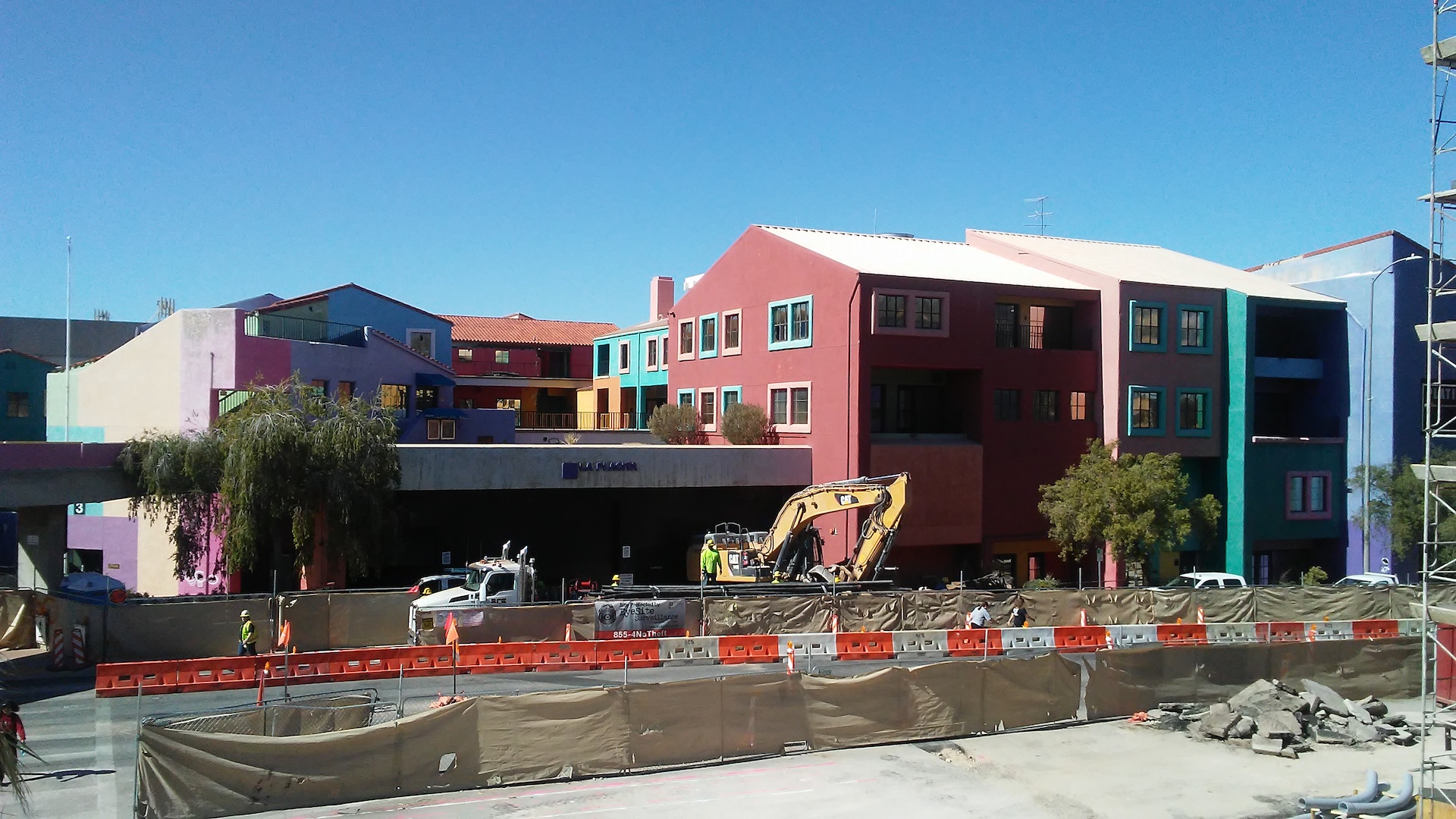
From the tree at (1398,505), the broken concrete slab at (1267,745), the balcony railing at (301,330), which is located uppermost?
the balcony railing at (301,330)

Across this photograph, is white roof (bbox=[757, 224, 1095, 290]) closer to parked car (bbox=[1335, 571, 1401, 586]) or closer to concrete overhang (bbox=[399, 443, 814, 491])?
concrete overhang (bbox=[399, 443, 814, 491])

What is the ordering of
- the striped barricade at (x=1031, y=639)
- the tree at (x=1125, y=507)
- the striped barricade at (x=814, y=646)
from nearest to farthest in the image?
the striped barricade at (x=814, y=646)
the striped barricade at (x=1031, y=639)
the tree at (x=1125, y=507)

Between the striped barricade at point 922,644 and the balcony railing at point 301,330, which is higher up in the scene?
the balcony railing at point 301,330

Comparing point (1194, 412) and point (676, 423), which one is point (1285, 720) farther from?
point (676, 423)

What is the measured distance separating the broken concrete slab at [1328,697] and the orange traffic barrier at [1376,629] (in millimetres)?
9894

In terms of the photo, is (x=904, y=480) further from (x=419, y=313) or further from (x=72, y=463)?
(x=419, y=313)

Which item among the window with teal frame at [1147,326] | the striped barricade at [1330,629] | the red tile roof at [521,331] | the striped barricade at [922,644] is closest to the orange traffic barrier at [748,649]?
the striped barricade at [922,644]

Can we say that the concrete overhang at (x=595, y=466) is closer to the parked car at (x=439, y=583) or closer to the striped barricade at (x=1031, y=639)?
the parked car at (x=439, y=583)

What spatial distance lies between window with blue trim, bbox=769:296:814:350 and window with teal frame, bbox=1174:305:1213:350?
598 inches

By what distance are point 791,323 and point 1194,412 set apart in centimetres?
1693

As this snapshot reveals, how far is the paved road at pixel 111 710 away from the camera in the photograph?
1638 cm

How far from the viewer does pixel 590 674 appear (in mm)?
25844

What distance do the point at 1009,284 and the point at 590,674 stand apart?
24.5 metres

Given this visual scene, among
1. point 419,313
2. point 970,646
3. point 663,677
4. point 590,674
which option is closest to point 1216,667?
point 970,646
